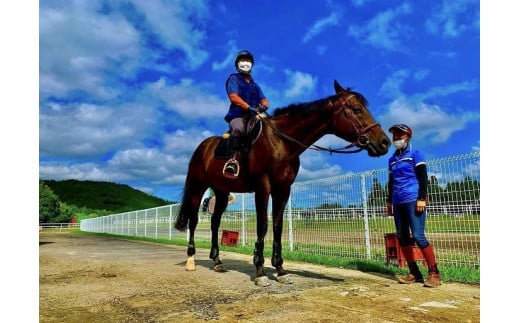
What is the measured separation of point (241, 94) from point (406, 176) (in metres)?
2.66

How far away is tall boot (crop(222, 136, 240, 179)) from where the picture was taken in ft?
17.3

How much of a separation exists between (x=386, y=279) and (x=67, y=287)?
4.40 metres

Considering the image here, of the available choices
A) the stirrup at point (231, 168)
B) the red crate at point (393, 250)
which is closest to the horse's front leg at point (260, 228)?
the stirrup at point (231, 168)

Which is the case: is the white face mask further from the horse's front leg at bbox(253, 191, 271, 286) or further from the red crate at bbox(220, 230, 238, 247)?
the red crate at bbox(220, 230, 238, 247)

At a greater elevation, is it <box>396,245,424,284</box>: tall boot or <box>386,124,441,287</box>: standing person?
<box>386,124,441,287</box>: standing person

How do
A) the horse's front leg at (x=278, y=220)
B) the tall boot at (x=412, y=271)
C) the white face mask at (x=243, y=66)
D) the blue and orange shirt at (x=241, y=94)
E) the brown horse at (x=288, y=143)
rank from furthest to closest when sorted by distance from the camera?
the white face mask at (x=243, y=66) → the blue and orange shirt at (x=241, y=94) → the horse's front leg at (x=278, y=220) → the tall boot at (x=412, y=271) → the brown horse at (x=288, y=143)

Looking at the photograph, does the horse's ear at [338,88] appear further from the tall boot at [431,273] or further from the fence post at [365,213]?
the fence post at [365,213]

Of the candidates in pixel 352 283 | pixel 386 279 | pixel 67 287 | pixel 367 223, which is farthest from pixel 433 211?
pixel 67 287

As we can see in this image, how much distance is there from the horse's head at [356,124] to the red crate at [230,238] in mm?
8728

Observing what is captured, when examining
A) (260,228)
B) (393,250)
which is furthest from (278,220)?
(393,250)

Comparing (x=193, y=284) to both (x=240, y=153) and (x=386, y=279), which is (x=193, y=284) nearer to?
(x=240, y=153)

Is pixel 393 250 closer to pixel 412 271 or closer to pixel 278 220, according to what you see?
pixel 412 271

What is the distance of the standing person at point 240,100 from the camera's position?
529 centimetres

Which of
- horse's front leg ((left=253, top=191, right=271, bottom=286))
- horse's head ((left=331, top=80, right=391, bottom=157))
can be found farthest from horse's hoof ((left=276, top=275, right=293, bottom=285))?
horse's head ((left=331, top=80, right=391, bottom=157))
